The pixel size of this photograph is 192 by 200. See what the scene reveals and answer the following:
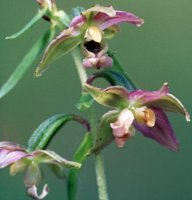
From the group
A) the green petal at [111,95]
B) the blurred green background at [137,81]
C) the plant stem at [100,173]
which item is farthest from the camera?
the blurred green background at [137,81]

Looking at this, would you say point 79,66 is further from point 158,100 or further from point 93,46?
point 158,100

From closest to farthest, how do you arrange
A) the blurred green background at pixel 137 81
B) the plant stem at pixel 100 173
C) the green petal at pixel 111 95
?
the green petal at pixel 111 95 < the plant stem at pixel 100 173 < the blurred green background at pixel 137 81

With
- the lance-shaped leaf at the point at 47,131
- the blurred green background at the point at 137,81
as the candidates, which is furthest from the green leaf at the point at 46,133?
the blurred green background at the point at 137,81

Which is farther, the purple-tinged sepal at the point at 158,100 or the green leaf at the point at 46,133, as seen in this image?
the green leaf at the point at 46,133

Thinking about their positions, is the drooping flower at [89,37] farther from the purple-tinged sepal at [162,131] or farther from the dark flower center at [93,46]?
the purple-tinged sepal at [162,131]

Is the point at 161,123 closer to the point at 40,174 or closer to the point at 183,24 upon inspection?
the point at 40,174

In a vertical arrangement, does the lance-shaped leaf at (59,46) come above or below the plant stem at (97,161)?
above

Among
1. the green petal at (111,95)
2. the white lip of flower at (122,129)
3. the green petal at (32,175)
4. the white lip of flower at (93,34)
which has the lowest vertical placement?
the green petal at (32,175)
